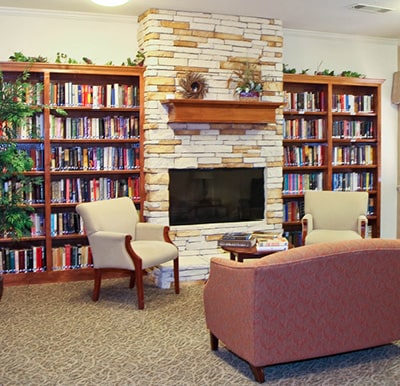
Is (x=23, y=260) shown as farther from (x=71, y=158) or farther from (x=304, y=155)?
(x=304, y=155)

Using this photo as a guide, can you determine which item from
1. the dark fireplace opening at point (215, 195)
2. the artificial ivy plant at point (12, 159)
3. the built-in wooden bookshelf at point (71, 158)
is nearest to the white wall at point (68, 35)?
the built-in wooden bookshelf at point (71, 158)

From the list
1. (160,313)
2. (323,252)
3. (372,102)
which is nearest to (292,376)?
(323,252)

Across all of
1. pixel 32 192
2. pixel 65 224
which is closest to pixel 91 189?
pixel 65 224

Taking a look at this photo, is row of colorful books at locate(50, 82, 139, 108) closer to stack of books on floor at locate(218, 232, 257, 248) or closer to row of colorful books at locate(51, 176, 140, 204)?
row of colorful books at locate(51, 176, 140, 204)

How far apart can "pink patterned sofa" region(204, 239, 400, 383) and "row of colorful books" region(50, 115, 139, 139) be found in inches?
115

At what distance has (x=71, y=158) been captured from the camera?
586 centimetres

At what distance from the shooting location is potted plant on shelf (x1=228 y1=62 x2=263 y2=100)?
6.06 meters

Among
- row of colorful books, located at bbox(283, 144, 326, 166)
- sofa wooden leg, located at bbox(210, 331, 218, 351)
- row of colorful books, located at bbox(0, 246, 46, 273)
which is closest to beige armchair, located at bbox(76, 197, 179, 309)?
row of colorful books, located at bbox(0, 246, 46, 273)

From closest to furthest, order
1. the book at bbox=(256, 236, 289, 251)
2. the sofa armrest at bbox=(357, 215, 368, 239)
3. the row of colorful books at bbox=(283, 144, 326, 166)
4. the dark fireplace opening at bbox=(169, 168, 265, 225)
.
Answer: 1. the book at bbox=(256, 236, 289, 251)
2. the sofa armrest at bbox=(357, 215, 368, 239)
3. the dark fireplace opening at bbox=(169, 168, 265, 225)
4. the row of colorful books at bbox=(283, 144, 326, 166)

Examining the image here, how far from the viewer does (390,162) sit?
293 inches

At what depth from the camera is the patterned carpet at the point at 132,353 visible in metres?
3.28

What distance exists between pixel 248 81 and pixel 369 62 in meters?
2.09

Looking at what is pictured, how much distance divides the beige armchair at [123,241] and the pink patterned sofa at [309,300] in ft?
4.92

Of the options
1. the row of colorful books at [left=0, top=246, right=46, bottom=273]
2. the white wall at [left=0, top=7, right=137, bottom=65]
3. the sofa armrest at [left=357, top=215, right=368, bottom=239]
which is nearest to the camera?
the row of colorful books at [left=0, top=246, right=46, bottom=273]
